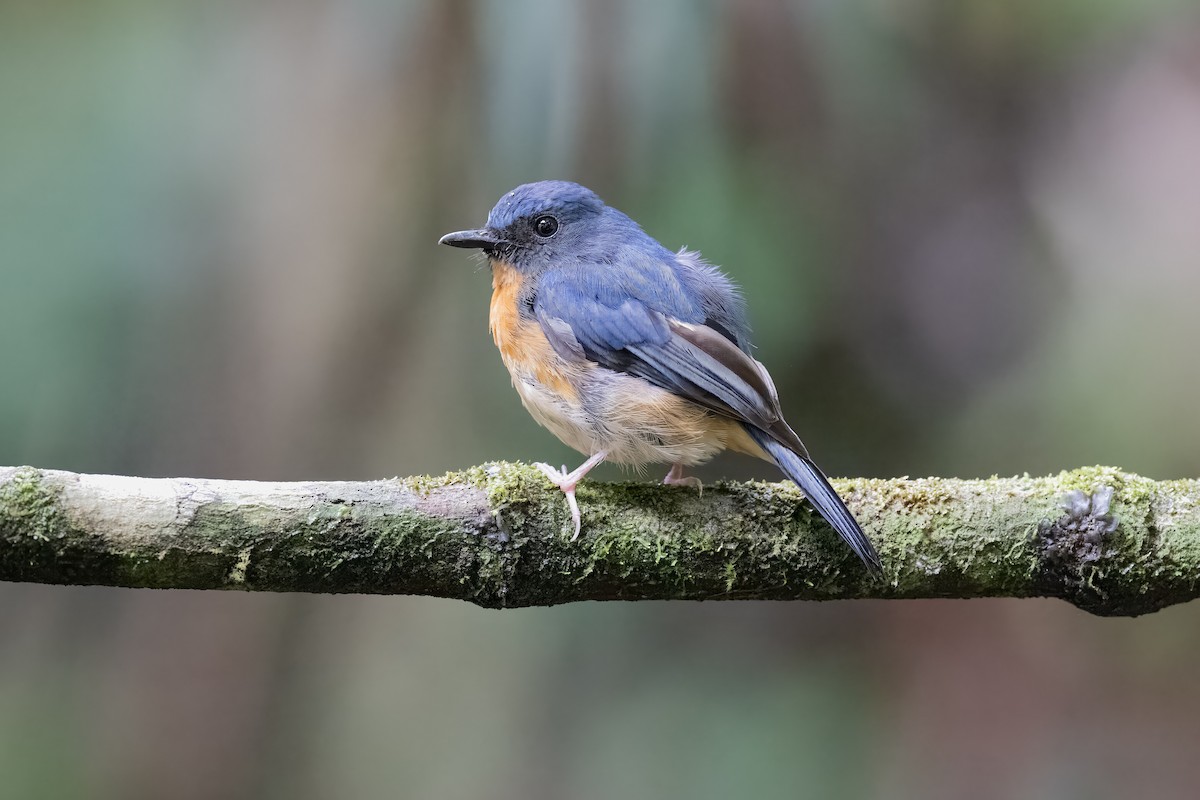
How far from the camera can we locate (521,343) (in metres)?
2.46

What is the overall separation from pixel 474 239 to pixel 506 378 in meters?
1.04

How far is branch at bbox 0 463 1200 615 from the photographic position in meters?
1.77

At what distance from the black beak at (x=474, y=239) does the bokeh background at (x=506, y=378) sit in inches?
38.0

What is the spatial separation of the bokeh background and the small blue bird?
917 mm

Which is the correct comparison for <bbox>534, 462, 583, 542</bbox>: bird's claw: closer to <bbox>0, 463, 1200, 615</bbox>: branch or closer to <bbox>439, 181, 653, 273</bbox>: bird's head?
<bbox>0, 463, 1200, 615</bbox>: branch

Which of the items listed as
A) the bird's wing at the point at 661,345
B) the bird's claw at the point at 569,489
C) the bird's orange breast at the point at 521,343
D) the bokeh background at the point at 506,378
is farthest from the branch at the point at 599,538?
the bokeh background at the point at 506,378

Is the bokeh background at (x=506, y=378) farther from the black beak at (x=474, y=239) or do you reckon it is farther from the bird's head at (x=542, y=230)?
the black beak at (x=474, y=239)

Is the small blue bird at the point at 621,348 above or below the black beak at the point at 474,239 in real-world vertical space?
below

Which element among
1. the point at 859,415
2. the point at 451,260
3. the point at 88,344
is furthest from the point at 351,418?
the point at 859,415

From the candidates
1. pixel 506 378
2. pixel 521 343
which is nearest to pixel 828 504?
pixel 521 343

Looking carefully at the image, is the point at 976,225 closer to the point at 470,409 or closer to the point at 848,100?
the point at 848,100

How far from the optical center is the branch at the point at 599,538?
177 centimetres

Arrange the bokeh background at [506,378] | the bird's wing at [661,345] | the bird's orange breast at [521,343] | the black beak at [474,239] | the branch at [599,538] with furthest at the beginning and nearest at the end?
the bokeh background at [506,378], the black beak at [474,239], the bird's orange breast at [521,343], the bird's wing at [661,345], the branch at [599,538]

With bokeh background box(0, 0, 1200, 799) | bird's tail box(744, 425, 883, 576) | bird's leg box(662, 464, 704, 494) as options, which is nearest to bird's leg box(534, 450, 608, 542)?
bird's leg box(662, 464, 704, 494)
